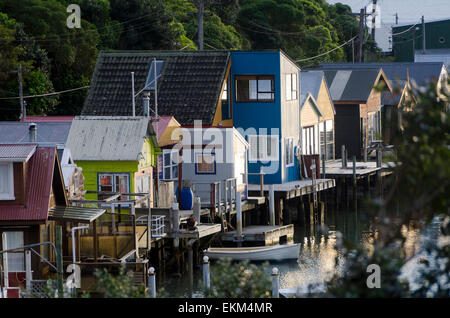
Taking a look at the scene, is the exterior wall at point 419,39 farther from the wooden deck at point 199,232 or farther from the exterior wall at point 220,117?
the wooden deck at point 199,232

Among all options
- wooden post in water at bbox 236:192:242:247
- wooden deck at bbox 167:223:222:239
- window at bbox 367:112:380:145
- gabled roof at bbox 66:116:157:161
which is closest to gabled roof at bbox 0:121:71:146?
gabled roof at bbox 66:116:157:161

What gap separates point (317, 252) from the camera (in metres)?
41.4

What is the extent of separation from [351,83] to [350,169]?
10.8m

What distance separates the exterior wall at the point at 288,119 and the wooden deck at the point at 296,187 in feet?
1.91

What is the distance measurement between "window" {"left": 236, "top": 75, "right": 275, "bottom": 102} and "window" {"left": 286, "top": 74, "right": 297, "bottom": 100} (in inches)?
64.3

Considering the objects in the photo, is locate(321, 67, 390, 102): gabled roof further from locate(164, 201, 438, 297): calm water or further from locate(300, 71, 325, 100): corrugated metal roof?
locate(164, 201, 438, 297): calm water

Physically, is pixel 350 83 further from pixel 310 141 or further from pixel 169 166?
pixel 169 166

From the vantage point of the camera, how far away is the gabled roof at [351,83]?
6178cm

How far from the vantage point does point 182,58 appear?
149 ft

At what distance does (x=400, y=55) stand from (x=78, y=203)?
8519 centimetres

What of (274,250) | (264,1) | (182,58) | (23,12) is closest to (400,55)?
(264,1)

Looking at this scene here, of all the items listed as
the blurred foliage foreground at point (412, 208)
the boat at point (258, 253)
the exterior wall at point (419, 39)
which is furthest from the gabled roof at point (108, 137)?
the exterior wall at point (419, 39)

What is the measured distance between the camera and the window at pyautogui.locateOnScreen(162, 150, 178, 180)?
38.4 m
